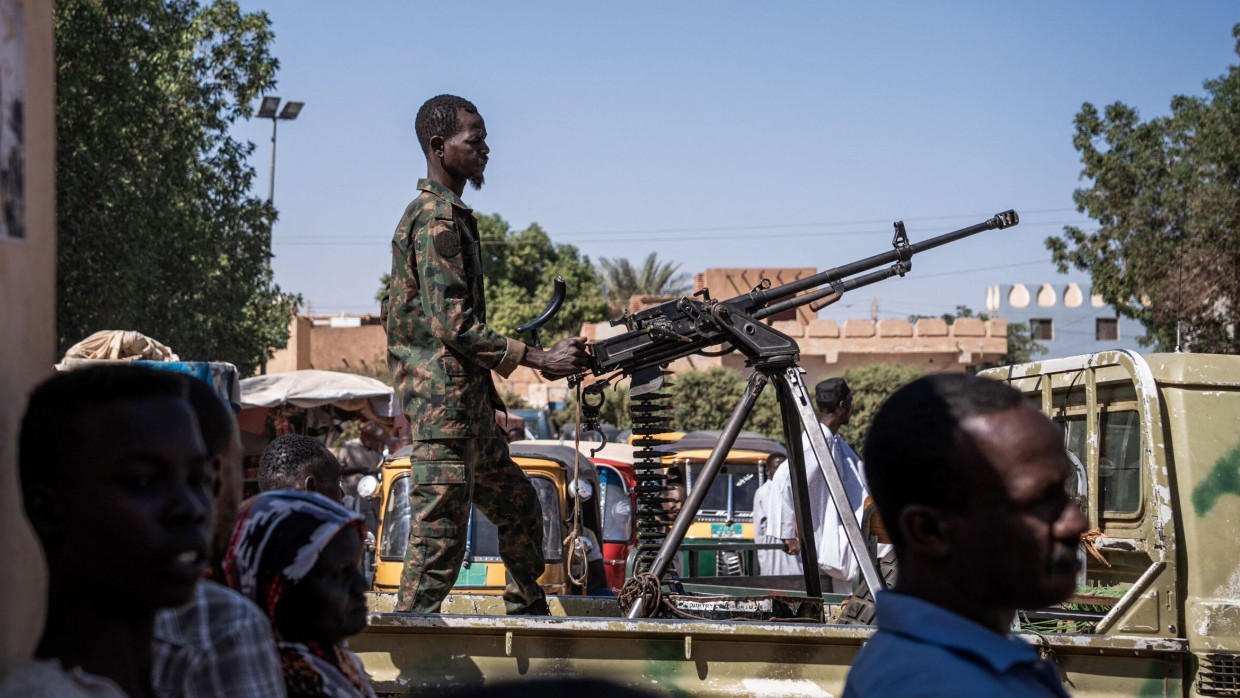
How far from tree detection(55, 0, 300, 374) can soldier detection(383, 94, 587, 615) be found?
1134 centimetres

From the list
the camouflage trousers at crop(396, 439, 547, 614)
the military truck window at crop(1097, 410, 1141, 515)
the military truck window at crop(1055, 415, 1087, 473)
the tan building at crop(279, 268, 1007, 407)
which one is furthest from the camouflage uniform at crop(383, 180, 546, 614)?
the tan building at crop(279, 268, 1007, 407)

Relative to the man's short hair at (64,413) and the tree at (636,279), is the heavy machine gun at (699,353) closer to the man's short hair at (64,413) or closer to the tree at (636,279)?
the man's short hair at (64,413)

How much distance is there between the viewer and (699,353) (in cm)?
506

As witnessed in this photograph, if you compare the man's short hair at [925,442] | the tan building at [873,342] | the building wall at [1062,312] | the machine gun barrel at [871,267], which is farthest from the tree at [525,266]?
the man's short hair at [925,442]

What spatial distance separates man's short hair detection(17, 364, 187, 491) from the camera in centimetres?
163

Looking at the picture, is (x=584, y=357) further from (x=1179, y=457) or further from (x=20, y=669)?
(x=20, y=669)

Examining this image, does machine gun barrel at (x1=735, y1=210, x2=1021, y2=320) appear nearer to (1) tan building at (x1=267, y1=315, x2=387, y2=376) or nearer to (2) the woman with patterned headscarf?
(2) the woman with patterned headscarf

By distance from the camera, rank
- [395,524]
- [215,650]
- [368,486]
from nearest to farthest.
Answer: [215,650]
[395,524]
[368,486]

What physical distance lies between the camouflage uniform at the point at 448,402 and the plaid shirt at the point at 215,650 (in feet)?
8.58

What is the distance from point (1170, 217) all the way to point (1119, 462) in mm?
16746

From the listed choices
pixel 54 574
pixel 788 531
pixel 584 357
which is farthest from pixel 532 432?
pixel 54 574

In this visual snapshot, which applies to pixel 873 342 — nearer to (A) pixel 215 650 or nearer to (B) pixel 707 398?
(B) pixel 707 398

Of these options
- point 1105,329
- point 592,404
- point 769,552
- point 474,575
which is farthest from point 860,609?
point 1105,329

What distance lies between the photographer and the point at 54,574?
1.62 m
